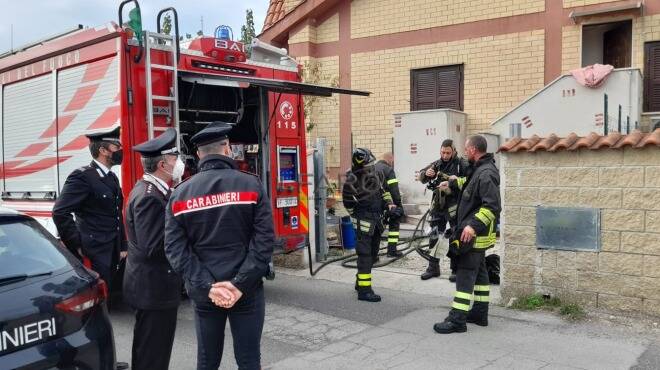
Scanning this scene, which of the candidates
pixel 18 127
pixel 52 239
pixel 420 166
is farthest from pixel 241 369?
pixel 420 166

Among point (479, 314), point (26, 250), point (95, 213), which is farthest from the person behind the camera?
point (479, 314)

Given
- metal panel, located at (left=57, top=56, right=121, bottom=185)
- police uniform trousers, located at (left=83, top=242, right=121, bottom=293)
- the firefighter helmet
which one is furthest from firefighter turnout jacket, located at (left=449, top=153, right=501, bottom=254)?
metal panel, located at (left=57, top=56, right=121, bottom=185)

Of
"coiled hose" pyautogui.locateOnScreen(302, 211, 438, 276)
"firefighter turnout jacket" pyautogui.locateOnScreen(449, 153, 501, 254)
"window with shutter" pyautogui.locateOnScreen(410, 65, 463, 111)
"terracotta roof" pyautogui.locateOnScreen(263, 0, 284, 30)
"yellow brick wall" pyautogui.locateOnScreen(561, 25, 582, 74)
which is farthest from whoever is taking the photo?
"terracotta roof" pyautogui.locateOnScreen(263, 0, 284, 30)

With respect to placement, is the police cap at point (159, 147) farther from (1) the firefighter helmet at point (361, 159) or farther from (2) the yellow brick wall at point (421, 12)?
(2) the yellow brick wall at point (421, 12)

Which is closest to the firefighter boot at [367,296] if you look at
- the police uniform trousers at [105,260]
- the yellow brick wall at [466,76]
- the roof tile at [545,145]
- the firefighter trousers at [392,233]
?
the firefighter trousers at [392,233]

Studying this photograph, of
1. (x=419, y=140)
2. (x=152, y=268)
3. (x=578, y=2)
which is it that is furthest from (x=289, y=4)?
(x=152, y=268)

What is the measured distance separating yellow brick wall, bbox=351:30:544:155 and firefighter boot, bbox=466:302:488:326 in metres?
7.69

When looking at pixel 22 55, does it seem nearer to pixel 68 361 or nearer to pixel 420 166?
pixel 68 361

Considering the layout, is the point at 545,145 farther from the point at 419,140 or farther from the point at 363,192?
the point at 419,140

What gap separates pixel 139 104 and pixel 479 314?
3.94 metres

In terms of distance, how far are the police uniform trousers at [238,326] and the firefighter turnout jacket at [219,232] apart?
0.31ft

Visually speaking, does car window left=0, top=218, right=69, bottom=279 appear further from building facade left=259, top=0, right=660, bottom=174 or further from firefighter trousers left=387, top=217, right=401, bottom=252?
building facade left=259, top=0, right=660, bottom=174

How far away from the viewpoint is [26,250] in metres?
3.22

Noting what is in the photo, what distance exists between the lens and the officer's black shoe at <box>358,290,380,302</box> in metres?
6.47
